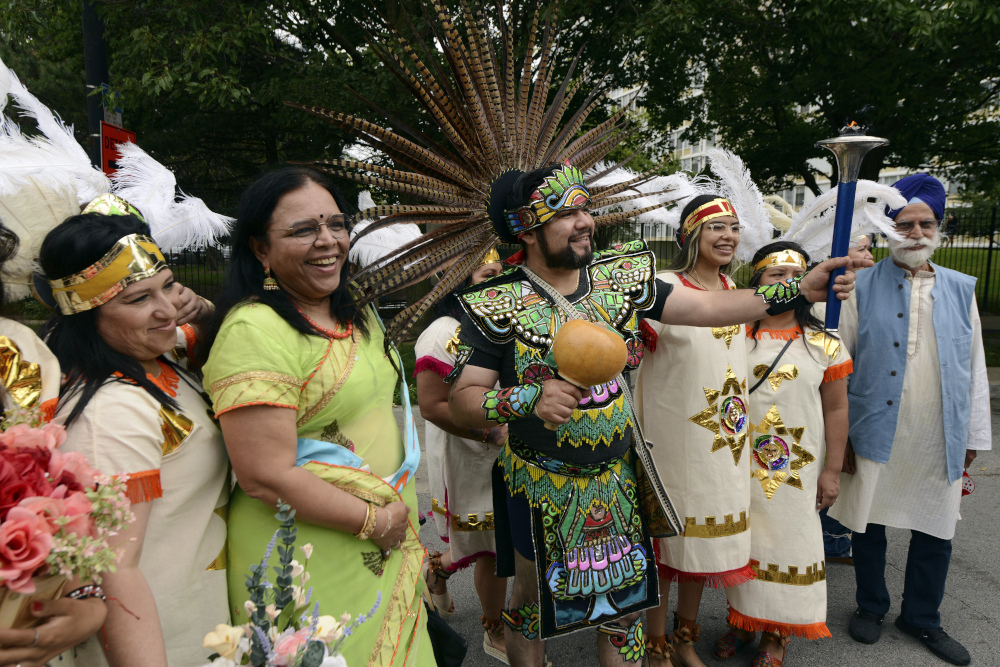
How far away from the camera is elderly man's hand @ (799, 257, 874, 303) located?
2.19 meters

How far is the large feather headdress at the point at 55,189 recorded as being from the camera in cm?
180

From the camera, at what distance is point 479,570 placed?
10.5 feet

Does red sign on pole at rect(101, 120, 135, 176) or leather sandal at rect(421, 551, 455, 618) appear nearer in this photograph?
leather sandal at rect(421, 551, 455, 618)

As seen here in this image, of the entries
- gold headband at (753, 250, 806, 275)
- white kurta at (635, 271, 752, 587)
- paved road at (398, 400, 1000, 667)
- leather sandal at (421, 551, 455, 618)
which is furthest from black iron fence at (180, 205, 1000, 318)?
white kurta at (635, 271, 752, 587)

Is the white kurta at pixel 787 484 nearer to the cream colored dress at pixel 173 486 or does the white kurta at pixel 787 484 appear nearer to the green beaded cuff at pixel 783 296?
the green beaded cuff at pixel 783 296

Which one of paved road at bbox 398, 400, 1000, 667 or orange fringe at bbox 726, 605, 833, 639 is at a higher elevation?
orange fringe at bbox 726, 605, 833, 639

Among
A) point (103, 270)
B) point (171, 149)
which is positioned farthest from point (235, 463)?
point (171, 149)

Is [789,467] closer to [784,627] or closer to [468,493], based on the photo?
[784,627]

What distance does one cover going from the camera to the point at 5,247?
5.40 feet

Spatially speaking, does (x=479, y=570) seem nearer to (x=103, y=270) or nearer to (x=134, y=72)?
(x=103, y=270)

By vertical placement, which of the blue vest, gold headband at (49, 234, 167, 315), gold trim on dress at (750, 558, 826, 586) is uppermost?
gold headband at (49, 234, 167, 315)

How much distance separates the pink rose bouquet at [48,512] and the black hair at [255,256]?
72cm

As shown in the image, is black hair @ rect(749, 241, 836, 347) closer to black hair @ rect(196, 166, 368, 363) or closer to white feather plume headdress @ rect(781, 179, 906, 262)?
white feather plume headdress @ rect(781, 179, 906, 262)

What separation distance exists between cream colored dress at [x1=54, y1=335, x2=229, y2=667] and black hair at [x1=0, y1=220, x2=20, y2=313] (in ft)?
1.08
